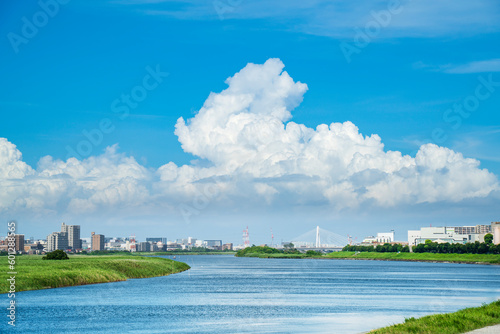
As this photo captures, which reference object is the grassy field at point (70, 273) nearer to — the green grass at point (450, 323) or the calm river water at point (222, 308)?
the calm river water at point (222, 308)

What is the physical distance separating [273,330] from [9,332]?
678 inches

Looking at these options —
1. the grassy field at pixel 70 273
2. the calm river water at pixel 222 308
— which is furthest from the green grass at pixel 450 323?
the grassy field at pixel 70 273

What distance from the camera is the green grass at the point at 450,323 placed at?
33.5m

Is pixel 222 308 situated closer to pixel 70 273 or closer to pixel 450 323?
pixel 450 323

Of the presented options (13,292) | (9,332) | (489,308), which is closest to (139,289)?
(13,292)

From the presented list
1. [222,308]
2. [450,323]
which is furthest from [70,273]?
[450,323]

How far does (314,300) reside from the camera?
212 feet

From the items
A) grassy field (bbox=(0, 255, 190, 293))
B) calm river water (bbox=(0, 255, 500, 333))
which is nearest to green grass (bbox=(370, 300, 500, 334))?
calm river water (bbox=(0, 255, 500, 333))

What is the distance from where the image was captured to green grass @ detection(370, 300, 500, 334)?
33469 mm

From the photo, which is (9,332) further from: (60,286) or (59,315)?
(60,286)

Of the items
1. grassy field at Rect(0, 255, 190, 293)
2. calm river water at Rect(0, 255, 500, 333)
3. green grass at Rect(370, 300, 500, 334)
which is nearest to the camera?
green grass at Rect(370, 300, 500, 334)

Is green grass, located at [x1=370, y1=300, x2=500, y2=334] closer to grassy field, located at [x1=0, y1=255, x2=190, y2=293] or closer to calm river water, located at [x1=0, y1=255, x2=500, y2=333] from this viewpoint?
calm river water, located at [x1=0, y1=255, x2=500, y2=333]

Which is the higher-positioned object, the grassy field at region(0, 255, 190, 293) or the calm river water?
the grassy field at region(0, 255, 190, 293)

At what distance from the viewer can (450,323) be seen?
35.5m
